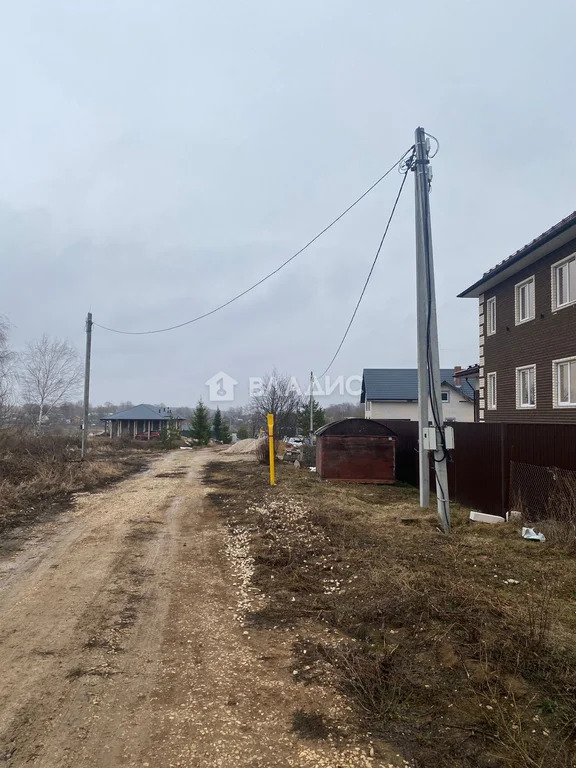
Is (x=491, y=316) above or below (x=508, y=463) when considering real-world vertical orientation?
above

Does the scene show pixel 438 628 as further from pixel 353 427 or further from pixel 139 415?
pixel 139 415

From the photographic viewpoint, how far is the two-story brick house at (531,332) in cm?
1282

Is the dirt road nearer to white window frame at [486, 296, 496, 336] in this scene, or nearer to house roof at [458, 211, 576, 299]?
house roof at [458, 211, 576, 299]

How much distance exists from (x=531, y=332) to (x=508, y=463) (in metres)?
7.29

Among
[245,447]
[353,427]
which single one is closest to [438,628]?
[353,427]

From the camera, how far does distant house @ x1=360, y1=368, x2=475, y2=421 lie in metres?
37.1

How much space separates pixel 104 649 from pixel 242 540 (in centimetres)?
369

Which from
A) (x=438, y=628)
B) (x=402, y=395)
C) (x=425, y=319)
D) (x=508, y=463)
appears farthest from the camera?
(x=402, y=395)

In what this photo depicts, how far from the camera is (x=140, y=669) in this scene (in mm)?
3576

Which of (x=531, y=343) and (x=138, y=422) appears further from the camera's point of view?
(x=138, y=422)

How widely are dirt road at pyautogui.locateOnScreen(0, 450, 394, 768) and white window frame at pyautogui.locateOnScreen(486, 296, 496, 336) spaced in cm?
1380

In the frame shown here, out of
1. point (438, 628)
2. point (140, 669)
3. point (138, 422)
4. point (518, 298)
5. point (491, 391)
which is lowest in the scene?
point (140, 669)

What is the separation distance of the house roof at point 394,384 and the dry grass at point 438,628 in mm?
29471

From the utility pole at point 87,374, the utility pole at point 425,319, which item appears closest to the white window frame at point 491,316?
the utility pole at point 425,319
